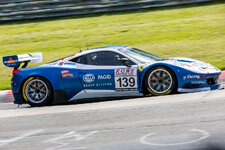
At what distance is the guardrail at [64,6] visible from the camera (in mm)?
15641

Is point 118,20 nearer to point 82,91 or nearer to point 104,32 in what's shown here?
point 104,32

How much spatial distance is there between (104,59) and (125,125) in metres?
2.56

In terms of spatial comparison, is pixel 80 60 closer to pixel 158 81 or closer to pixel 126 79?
pixel 126 79

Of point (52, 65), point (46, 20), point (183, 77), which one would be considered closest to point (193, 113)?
point (183, 77)

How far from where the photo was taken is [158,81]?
289 inches

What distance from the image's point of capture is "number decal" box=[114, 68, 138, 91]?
743 cm

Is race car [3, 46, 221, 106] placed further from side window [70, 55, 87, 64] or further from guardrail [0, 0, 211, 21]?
guardrail [0, 0, 211, 21]

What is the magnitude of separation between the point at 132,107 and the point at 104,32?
8040mm

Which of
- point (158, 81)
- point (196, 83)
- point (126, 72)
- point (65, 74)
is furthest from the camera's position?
point (65, 74)

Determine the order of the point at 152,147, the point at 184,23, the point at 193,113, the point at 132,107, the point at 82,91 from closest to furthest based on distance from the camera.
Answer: the point at 152,147
the point at 193,113
the point at 132,107
the point at 82,91
the point at 184,23

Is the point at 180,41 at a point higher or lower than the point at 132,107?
higher

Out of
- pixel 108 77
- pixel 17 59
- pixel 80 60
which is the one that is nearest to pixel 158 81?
pixel 108 77

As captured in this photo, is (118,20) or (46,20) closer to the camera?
(118,20)

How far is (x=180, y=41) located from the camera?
12.4m
